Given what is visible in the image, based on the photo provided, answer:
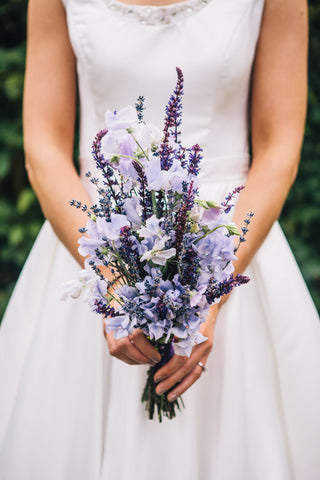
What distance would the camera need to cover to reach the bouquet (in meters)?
0.95

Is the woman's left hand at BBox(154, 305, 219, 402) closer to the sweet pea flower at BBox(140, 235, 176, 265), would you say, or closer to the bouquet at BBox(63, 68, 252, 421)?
the bouquet at BBox(63, 68, 252, 421)

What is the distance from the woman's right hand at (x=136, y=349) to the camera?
113 centimetres

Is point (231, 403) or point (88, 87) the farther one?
point (88, 87)

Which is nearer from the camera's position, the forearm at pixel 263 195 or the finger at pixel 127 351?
the finger at pixel 127 351

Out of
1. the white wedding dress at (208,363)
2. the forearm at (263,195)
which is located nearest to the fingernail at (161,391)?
the white wedding dress at (208,363)

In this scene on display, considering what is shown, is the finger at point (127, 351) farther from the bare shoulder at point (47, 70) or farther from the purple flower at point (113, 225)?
the bare shoulder at point (47, 70)

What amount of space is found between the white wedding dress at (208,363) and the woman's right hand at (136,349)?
25 cm

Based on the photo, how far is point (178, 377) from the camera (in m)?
1.21

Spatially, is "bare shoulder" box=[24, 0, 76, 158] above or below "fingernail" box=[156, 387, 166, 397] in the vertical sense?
above

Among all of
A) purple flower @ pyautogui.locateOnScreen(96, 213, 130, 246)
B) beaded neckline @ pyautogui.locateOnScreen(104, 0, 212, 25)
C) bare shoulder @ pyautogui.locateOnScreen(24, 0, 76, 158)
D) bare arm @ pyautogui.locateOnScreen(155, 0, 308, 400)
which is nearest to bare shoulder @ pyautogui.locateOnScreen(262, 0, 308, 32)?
bare arm @ pyautogui.locateOnScreen(155, 0, 308, 400)

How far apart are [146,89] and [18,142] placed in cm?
173

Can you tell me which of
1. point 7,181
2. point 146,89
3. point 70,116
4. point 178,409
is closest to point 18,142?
point 7,181

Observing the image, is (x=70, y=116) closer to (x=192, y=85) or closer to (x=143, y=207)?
(x=192, y=85)

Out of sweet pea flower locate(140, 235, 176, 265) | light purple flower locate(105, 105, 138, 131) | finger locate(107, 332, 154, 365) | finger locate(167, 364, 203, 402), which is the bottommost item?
finger locate(167, 364, 203, 402)
